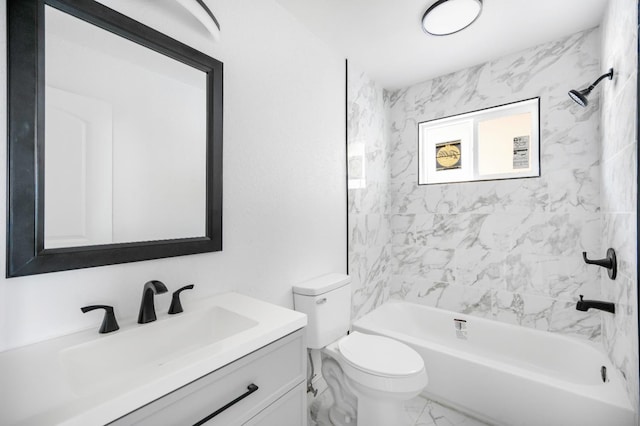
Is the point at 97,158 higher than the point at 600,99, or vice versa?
the point at 600,99

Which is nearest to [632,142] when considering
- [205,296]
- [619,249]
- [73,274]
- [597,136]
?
[619,249]

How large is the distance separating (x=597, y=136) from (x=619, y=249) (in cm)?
94

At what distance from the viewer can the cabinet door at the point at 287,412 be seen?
939 mm

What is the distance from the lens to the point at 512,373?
5.38 ft

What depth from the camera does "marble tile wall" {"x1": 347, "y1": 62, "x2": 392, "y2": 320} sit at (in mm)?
2348

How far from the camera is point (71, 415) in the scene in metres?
0.56

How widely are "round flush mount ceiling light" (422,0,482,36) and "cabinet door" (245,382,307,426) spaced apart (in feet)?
6.91

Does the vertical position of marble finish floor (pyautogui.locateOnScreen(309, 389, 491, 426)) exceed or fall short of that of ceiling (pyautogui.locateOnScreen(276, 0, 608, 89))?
it falls short

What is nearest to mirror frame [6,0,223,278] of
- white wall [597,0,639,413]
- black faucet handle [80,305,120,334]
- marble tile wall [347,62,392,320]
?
black faucet handle [80,305,120,334]

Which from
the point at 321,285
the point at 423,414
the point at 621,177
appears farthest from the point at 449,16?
the point at 423,414

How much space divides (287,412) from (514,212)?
2.17 m

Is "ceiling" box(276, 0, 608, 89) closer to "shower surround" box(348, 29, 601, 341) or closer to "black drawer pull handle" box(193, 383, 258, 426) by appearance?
"shower surround" box(348, 29, 601, 341)

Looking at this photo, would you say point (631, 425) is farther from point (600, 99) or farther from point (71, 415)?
point (71, 415)

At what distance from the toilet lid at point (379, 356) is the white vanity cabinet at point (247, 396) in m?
0.51
